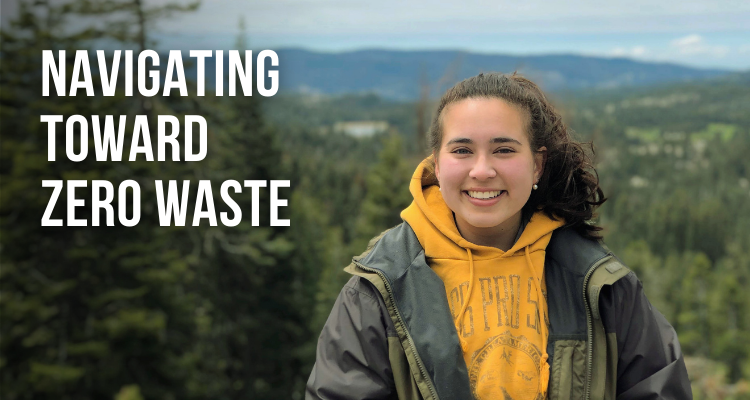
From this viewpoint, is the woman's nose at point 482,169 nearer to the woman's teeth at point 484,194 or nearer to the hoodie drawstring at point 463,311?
the woman's teeth at point 484,194

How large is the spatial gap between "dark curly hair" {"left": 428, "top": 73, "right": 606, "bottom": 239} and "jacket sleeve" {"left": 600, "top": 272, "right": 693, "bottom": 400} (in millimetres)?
347

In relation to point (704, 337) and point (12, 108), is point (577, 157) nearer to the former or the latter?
point (12, 108)

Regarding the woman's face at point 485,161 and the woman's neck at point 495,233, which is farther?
the woman's neck at point 495,233

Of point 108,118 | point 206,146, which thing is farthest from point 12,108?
point 206,146

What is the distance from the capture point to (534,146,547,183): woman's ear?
2775mm

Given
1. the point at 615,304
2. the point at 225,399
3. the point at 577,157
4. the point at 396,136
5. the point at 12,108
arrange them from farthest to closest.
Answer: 1. the point at 225,399
2. the point at 396,136
3. the point at 12,108
4. the point at 577,157
5. the point at 615,304

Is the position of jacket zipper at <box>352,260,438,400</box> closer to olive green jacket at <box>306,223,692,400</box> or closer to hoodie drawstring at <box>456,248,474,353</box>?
olive green jacket at <box>306,223,692,400</box>

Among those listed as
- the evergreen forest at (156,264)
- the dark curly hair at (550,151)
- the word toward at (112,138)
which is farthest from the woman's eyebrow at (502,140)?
the word toward at (112,138)

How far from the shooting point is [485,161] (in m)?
2.57

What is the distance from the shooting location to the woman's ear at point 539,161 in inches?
109

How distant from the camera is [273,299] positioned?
88.1 ft

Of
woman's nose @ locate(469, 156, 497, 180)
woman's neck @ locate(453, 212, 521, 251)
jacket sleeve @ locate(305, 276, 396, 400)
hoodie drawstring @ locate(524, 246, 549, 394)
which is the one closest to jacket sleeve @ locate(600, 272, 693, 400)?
hoodie drawstring @ locate(524, 246, 549, 394)

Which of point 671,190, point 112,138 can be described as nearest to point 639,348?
point 112,138

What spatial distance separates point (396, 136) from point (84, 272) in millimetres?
10227
